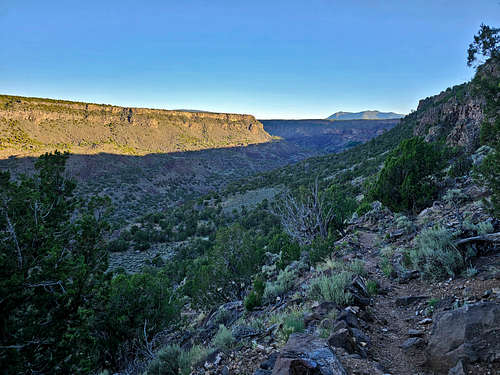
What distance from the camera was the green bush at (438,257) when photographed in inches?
201

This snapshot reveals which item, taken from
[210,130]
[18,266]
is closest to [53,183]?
[18,266]

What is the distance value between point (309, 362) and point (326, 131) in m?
160

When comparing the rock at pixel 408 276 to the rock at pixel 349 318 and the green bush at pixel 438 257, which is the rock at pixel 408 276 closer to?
the green bush at pixel 438 257

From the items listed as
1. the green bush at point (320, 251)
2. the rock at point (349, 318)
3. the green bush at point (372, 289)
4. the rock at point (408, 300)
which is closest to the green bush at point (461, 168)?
the green bush at point (320, 251)

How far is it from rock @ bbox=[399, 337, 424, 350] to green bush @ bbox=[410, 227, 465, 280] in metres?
2.08

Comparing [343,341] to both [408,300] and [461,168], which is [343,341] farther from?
[461,168]

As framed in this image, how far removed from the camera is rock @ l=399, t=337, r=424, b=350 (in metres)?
3.52

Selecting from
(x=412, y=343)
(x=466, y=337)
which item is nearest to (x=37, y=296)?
(x=412, y=343)

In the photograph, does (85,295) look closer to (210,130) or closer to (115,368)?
(115,368)

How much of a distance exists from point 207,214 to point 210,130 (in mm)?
76605

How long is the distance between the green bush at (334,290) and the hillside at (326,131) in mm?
116620

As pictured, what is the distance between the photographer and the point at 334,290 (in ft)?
17.1

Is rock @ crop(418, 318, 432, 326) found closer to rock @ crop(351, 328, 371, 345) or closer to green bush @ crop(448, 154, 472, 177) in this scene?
rock @ crop(351, 328, 371, 345)

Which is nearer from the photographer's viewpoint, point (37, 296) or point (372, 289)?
point (37, 296)
